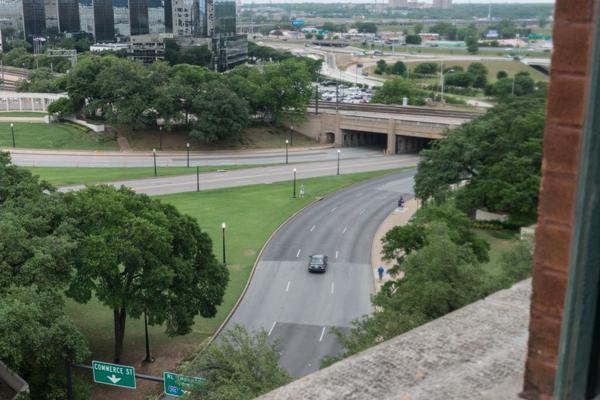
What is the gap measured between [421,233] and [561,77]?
81.8 feet

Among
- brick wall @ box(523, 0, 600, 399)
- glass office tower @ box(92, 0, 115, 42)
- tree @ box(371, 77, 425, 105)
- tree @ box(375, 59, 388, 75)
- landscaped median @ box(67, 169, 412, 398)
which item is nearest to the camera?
brick wall @ box(523, 0, 600, 399)

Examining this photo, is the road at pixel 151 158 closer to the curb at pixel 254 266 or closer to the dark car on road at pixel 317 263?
the curb at pixel 254 266

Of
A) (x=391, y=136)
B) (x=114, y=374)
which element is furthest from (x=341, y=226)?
(x=391, y=136)

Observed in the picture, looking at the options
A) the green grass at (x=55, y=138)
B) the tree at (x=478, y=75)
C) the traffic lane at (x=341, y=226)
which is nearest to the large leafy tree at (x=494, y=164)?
the traffic lane at (x=341, y=226)

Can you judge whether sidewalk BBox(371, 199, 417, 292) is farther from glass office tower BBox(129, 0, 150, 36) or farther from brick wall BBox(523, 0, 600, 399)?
glass office tower BBox(129, 0, 150, 36)

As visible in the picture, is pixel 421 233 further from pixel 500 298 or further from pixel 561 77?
pixel 561 77

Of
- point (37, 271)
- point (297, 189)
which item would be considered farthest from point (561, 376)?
point (297, 189)

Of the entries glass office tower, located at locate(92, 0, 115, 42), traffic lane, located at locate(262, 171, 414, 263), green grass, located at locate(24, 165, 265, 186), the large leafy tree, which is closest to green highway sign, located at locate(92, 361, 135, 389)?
traffic lane, located at locate(262, 171, 414, 263)

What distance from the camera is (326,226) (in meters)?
46.5

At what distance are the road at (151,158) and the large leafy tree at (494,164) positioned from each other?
26.6 m

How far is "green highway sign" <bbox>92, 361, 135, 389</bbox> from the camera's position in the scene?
63.0ft

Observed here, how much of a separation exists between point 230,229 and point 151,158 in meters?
27.3

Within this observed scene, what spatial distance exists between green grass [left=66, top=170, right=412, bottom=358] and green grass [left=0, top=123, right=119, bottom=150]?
24400 mm

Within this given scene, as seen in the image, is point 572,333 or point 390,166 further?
point 390,166
